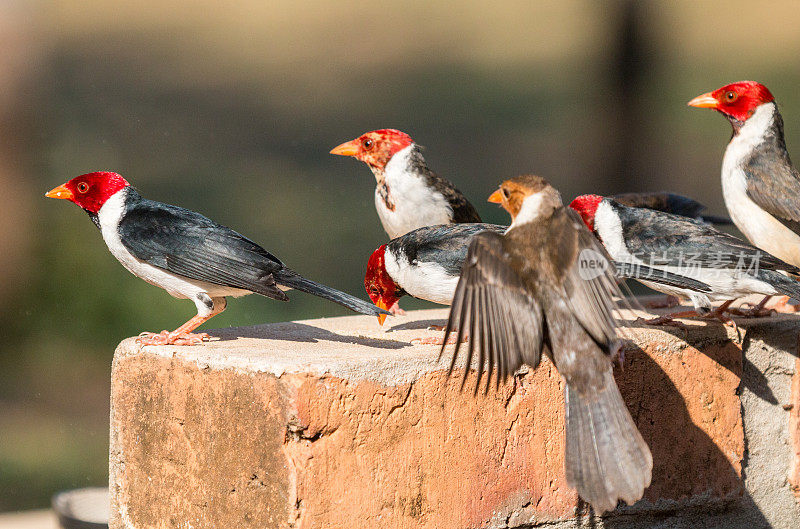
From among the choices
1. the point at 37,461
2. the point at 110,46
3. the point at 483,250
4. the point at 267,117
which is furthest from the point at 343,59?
the point at 483,250

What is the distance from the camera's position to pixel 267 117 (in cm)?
1728

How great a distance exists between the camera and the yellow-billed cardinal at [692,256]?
14.0ft

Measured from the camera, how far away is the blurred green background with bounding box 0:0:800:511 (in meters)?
8.63

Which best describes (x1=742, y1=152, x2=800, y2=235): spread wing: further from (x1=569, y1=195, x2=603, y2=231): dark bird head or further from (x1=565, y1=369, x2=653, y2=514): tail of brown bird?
(x1=565, y1=369, x2=653, y2=514): tail of brown bird

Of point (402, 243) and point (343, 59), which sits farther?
point (343, 59)

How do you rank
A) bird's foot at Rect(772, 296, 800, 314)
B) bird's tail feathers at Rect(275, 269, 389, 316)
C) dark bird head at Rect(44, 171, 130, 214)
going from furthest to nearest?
1. bird's foot at Rect(772, 296, 800, 314)
2. dark bird head at Rect(44, 171, 130, 214)
3. bird's tail feathers at Rect(275, 269, 389, 316)

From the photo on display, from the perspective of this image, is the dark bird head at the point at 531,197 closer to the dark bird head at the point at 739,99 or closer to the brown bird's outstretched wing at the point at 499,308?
the brown bird's outstretched wing at the point at 499,308

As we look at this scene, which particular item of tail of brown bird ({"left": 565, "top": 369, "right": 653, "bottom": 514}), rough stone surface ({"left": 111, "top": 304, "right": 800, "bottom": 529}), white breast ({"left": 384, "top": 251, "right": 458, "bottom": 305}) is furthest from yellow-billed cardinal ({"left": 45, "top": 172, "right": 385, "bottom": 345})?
tail of brown bird ({"left": 565, "top": 369, "right": 653, "bottom": 514})

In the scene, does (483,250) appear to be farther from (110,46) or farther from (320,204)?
(110,46)

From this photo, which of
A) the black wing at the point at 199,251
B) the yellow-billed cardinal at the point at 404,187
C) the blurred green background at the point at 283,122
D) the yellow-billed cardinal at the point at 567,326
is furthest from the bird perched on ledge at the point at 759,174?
the blurred green background at the point at 283,122

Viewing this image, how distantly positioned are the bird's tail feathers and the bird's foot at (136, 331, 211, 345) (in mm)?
399

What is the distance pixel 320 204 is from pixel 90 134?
3.46m

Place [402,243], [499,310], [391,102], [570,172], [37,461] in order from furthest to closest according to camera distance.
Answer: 1. [391,102]
2. [570,172]
3. [37,461]
4. [402,243]
5. [499,310]

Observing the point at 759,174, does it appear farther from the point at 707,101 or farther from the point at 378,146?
the point at 378,146
